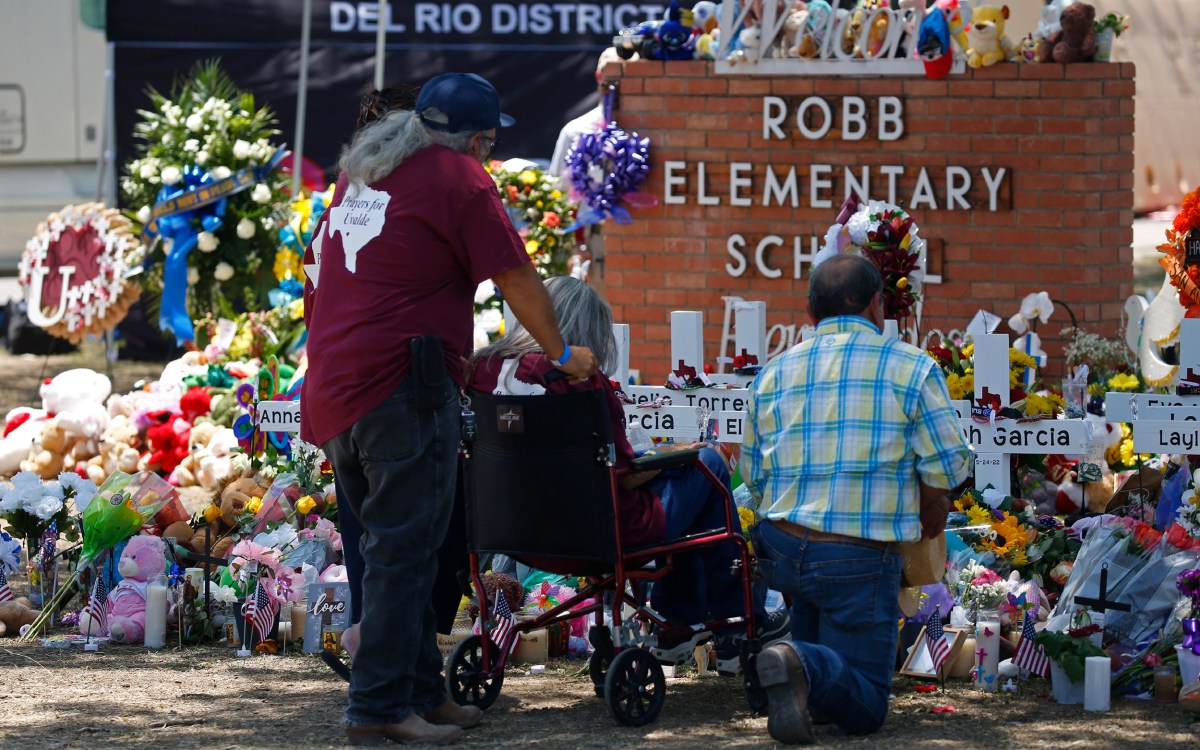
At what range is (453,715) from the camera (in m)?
3.99

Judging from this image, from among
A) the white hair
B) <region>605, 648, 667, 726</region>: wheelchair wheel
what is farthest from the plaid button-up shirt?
the white hair

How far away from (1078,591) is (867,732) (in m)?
0.92

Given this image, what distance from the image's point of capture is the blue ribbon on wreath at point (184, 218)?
8.04 m

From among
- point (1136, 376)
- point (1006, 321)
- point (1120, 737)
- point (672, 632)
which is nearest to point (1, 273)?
point (1006, 321)

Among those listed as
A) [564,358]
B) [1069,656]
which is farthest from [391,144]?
[1069,656]

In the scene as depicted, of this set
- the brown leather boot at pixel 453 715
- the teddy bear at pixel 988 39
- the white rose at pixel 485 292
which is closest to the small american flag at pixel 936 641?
the brown leather boot at pixel 453 715

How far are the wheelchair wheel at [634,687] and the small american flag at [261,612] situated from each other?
1.29 meters

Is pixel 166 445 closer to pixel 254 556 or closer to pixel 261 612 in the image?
pixel 254 556

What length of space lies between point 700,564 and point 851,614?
57cm

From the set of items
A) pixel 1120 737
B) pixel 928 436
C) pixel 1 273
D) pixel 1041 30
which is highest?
pixel 1041 30

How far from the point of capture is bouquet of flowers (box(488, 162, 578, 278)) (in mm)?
7727

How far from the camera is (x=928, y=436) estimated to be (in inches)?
146

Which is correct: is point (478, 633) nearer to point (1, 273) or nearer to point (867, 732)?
point (867, 732)

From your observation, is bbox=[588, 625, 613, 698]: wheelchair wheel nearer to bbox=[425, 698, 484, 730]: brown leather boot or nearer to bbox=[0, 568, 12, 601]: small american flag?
bbox=[425, 698, 484, 730]: brown leather boot
